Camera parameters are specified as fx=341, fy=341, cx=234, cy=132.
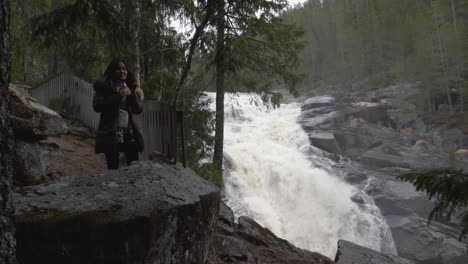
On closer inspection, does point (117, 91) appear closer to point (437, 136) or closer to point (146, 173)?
point (146, 173)

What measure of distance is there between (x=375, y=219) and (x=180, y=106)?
12400mm

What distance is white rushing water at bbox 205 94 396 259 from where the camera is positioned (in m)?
15.8

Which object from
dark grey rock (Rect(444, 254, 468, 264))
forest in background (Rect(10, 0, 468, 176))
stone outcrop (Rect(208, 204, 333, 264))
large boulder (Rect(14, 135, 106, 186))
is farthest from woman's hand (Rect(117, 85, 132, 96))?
dark grey rock (Rect(444, 254, 468, 264))

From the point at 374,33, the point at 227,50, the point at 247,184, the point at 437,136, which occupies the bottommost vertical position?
the point at 247,184

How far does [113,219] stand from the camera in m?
2.83

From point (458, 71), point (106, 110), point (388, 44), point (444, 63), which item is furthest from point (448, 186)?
point (388, 44)

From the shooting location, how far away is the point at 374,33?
161 feet

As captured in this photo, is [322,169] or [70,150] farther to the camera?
[322,169]

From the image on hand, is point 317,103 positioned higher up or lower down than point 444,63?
lower down

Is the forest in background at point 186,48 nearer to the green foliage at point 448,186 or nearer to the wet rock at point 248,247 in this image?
the wet rock at point 248,247

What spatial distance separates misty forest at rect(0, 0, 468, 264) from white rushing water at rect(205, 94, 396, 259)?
3.7 inches

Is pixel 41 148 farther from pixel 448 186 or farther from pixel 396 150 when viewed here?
pixel 396 150

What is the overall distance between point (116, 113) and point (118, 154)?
0.52 meters

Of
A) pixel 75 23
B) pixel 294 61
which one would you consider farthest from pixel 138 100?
pixel 294 61
